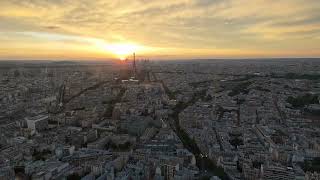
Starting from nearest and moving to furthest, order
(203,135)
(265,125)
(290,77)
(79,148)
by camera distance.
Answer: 1. (79,148)
2. (203,135)
3. (265,125)
4. (290,77)

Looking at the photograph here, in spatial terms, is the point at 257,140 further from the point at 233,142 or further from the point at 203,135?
the point at 203,135

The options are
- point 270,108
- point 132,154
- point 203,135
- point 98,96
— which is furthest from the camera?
point 98,96

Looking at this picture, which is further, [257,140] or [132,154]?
[257,140]

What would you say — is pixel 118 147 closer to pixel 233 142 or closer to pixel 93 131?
pixel 93 131

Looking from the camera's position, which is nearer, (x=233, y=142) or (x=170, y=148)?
(x=170, y=148)

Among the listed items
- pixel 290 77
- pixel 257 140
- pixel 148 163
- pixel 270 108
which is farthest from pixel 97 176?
pixel 290 77

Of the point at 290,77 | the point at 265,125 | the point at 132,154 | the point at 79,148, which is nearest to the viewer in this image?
the point at 132,154

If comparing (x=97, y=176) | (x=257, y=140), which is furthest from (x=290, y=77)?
(x=97, y=176)

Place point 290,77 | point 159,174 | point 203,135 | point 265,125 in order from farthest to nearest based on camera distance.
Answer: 1. point 290,77
2. point 265,125
3. point 203,135
4. point 159,174
